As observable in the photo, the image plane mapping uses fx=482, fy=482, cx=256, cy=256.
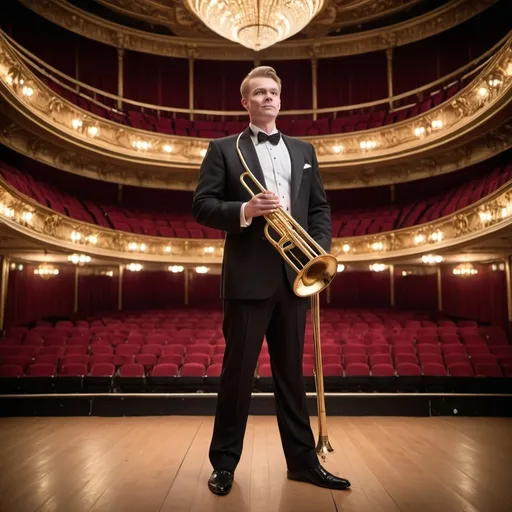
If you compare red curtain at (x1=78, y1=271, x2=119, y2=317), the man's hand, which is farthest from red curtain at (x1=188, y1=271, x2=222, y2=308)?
the man's hand

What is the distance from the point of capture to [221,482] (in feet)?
5.42

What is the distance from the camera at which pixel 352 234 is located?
10.2 m

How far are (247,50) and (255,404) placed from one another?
10.3 meters

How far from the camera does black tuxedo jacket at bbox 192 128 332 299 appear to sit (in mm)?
1747

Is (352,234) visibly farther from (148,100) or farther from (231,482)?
(231,482)

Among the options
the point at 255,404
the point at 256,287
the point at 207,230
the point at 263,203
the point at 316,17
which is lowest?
the point at 255,404

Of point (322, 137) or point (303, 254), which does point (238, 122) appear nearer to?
point (322, 137)

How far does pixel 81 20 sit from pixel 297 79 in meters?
5.36

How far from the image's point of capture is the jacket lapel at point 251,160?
1.84 m

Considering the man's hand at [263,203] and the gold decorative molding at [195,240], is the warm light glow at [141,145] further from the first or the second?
the man's hand at [263,203]

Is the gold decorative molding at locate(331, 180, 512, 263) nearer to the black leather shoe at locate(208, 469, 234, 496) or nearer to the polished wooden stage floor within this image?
the polished wooden stage floor

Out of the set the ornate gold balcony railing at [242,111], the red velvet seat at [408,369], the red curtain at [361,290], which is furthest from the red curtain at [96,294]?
the red velvet seat at [408,369]

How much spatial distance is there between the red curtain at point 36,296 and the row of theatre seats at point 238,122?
11.7 feet

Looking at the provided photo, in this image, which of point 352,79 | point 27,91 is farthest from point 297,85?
point 27,91
